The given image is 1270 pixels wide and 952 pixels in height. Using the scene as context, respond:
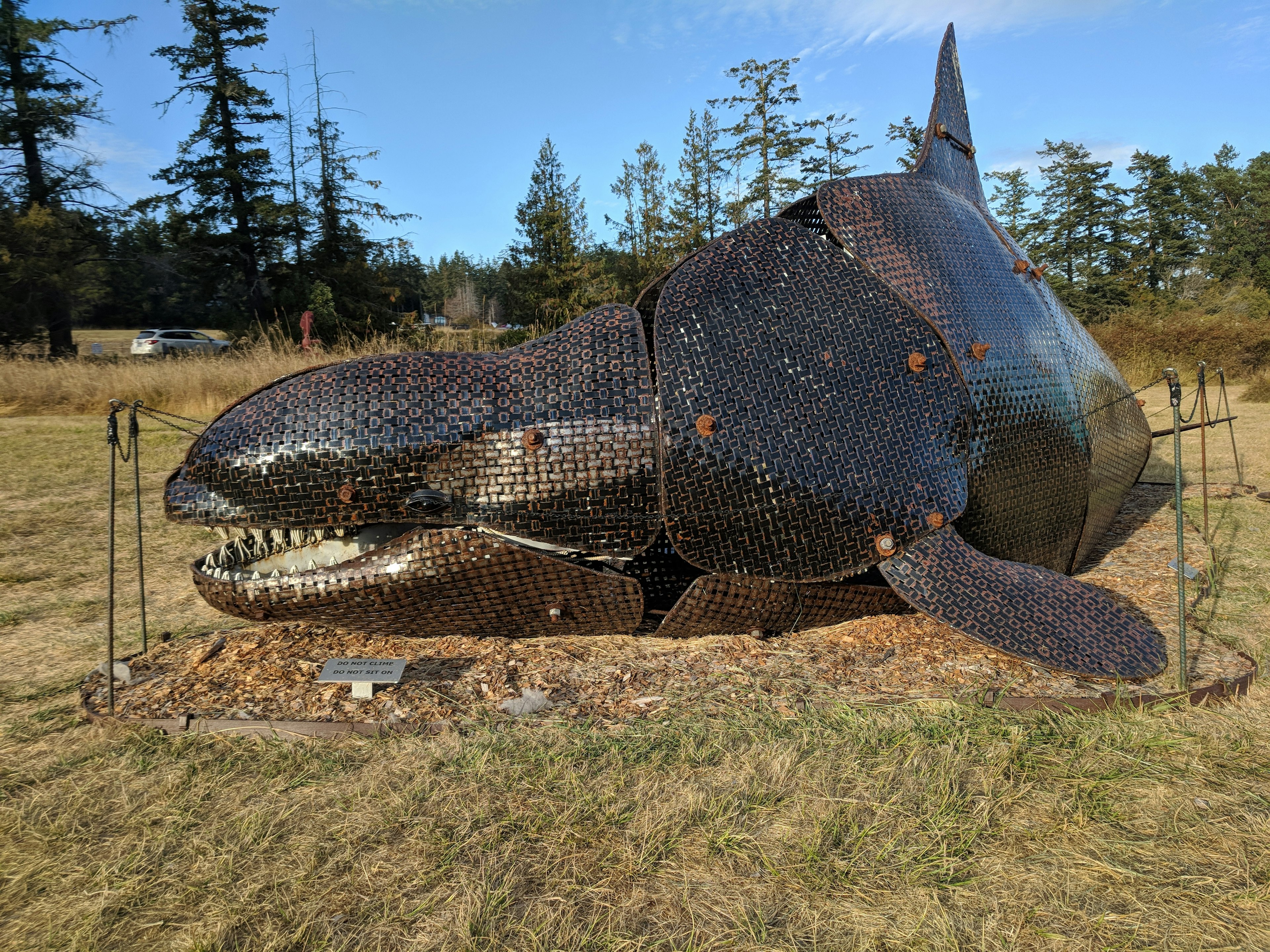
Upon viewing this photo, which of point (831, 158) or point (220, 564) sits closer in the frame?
point (220, 564)

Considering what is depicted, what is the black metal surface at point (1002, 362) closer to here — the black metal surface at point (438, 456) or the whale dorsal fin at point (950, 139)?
the whale dorsal fin at point (950, 139)

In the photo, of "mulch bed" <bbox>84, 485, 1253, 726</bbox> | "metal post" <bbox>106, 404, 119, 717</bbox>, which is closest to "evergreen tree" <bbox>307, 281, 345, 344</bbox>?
"metal post" <bbox>106, 404, 119, 717</bbox>

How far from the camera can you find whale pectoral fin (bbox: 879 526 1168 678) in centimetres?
389

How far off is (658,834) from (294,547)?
240 centimetres

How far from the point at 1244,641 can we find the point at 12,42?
35.5 m

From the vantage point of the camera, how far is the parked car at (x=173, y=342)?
3114cm

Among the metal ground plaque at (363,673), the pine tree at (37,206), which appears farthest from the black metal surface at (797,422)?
the pine tree at (37,206)

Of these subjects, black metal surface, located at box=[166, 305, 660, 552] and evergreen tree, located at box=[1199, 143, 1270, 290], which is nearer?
black metal surface, located at box=[166, 305, 660, 552]

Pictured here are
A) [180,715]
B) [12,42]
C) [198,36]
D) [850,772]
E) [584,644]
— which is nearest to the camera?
[850,772]

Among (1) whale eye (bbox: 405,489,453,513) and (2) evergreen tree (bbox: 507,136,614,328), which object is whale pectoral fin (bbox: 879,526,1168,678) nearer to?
(1) whale eye (bbox: 405,489,453,513)

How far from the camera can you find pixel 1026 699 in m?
3.76

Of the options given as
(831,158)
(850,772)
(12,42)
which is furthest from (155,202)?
(850,772)

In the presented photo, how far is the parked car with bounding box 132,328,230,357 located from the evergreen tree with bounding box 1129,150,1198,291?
45412mm

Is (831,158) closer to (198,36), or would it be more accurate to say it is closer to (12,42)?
(198,36)
